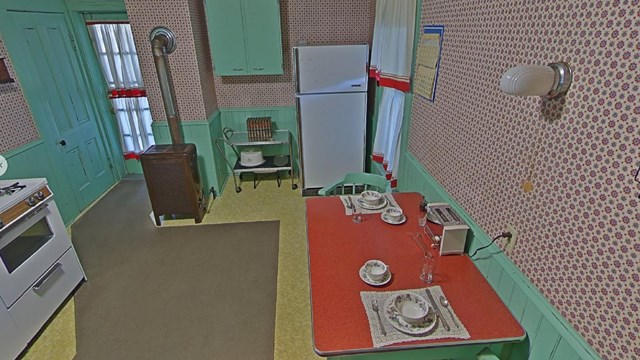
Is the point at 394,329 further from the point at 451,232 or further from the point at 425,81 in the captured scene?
the point at 425,81

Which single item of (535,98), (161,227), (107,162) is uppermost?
(535,98)

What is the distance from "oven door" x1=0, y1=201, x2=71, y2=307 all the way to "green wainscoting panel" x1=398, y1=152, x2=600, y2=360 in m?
2.67

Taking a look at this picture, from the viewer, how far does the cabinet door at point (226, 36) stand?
3438 millimetres

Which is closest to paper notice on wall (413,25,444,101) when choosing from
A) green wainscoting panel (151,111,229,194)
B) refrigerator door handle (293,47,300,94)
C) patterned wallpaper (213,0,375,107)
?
refrigerator door handle (293,47,300,94)

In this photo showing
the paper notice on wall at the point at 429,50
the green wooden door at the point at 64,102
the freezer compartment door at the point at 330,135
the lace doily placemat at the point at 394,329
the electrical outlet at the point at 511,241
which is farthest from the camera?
the freezer compartment door at the point at 330,135

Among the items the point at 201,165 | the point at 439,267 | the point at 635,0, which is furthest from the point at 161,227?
the point at 635,0

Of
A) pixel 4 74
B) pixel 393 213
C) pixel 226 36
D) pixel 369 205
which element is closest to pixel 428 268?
pixel 393 213

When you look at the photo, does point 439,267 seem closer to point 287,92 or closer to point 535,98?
point 535,98

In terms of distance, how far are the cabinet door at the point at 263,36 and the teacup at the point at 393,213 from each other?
7.88ft

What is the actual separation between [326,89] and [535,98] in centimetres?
251

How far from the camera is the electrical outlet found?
1.39 meters

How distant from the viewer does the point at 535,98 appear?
125 cm

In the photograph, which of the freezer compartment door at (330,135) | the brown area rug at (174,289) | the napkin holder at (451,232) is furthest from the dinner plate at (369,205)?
the freezer compartment door at (330,135)

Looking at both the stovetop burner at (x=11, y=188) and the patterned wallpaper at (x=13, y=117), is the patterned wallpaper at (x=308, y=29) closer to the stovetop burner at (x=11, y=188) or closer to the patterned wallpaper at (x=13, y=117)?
the patterned wallpaper at (x=13, y=117)
